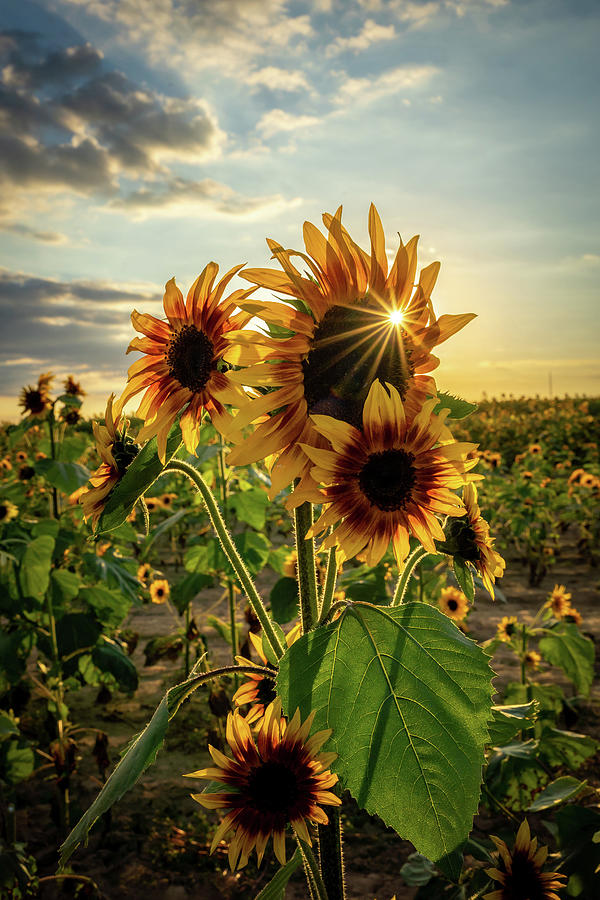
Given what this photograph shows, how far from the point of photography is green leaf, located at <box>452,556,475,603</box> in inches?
38.1

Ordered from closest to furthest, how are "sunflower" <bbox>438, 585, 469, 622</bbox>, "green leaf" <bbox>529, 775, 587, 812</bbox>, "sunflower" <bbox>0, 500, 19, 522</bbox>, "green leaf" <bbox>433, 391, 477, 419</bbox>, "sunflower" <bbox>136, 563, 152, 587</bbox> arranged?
"green leaf" <bbox>433, 391, 477, 419</bbox>, "green leaf" <bbox>529, 775, 587, 812</bbox>, "sunflower" <bbox>438, 585, 469, 622</bbox>, "sunflower" <bbox>0, 500, 19, 522</bbox>, "sunflower" <bbox>136, 563, 152, 587</bbox>

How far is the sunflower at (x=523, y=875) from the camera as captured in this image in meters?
1.30

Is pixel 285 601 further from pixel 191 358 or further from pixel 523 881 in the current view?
pixel 191 358

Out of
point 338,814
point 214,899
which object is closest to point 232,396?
point 338,814

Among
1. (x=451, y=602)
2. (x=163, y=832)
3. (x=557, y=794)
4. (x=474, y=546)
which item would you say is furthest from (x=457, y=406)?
(x=451, y=602)

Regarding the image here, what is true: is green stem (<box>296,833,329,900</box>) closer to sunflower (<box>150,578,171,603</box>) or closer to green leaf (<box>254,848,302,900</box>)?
green leaf (<box>254,848,302,900</box>)

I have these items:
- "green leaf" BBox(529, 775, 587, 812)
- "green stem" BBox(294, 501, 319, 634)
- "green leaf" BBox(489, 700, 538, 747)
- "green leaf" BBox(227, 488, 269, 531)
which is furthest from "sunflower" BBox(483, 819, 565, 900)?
"green leaf" BBox(227, 488, 269, 531)

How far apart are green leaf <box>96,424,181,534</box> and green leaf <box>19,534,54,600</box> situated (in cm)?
196

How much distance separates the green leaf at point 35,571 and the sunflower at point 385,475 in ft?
7.03

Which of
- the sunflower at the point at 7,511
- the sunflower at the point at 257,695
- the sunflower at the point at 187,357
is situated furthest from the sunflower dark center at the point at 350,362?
the sunflower at the point at 7,511

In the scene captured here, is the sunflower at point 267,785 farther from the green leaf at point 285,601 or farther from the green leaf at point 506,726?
the green leaf at point 285,601

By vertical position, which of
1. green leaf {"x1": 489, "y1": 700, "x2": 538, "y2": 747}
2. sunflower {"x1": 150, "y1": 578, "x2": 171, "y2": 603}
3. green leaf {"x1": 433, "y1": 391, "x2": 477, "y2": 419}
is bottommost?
sunflower {"x1": 150, "y1": 578, "x2": 171, "y2": 603}

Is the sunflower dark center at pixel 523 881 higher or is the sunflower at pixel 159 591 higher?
the sunflower dark center at pixel 523 881

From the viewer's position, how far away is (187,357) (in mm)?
813
